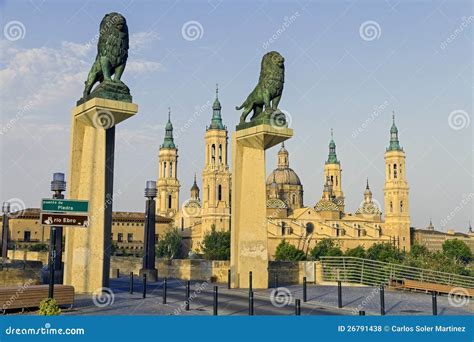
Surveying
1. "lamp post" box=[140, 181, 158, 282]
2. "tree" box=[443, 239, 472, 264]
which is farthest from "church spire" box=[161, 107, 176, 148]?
"lamp post" box=[140, 181, 158, 282]

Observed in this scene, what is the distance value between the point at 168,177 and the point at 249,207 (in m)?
139

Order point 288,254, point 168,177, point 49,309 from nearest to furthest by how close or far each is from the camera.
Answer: point 49,309, point 288,254, point 168,177

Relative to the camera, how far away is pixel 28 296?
1534cm

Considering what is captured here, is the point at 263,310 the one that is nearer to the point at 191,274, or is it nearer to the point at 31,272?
the point at 31,272

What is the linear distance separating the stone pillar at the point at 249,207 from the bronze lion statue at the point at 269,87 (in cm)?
109

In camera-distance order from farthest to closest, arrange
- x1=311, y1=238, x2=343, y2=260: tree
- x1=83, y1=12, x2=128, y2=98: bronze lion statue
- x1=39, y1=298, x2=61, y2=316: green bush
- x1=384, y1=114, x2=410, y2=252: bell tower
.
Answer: x1=384, y1=114, x2=410, y2=252: bell tower, x1=311, y1=238, x2=343, y2=260: tree, x1=83, y1=12, x2=128, y2=98: bronze lion statue, x1=39, y1=298, x2=61, y2=316: green bush

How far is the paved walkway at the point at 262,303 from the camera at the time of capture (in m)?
16.1

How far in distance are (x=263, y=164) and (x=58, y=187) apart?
8820mm

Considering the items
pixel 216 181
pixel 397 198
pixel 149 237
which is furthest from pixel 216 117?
pixel 149 237

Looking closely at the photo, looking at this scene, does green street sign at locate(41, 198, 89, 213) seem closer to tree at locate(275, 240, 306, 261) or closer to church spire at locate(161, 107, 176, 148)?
tree at locate(275, 240, 306, 261)

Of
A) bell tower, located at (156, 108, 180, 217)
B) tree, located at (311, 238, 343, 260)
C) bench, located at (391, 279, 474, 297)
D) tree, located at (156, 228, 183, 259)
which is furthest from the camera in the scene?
bell tower, located at (156, 108, 180, 217)

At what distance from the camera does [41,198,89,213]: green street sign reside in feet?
46.3

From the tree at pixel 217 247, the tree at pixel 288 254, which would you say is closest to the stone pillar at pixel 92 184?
the tree at pixel 217 247

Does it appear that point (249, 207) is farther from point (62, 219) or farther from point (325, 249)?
point (325, 249)
